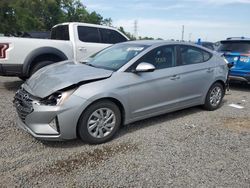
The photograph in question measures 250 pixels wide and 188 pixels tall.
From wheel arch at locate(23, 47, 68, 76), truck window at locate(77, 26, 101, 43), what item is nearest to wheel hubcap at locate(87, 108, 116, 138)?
wheel arch at locate(23, 47, 68, 76)

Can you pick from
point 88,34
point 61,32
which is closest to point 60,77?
point 88,34

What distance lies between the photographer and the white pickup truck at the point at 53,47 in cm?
674

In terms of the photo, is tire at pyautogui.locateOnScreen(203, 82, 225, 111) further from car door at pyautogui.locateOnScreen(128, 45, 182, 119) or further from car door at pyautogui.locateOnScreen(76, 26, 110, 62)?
car door at pyautogui.locateOnScreen(76, 26, 110, 62)

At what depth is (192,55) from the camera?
5.86 m

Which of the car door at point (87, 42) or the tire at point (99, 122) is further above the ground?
the car door at point (87, 42)

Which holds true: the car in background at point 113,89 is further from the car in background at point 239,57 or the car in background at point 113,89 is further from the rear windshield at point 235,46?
the rear windshield at point 235,46

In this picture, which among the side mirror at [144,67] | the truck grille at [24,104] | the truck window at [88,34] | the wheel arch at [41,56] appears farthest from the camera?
the truck window at [88,34]

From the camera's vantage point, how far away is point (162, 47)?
5.30 metres

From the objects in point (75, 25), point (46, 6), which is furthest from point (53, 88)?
point (46, 6)

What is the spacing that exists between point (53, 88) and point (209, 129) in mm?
2819

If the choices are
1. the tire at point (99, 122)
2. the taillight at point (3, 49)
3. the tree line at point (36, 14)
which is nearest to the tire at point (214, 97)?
the tire at point (99, 122)

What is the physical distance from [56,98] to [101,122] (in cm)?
77

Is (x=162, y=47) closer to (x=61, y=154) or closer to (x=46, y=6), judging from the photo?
(x=61, y=154)

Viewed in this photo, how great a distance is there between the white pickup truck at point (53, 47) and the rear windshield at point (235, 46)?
10.4ft
